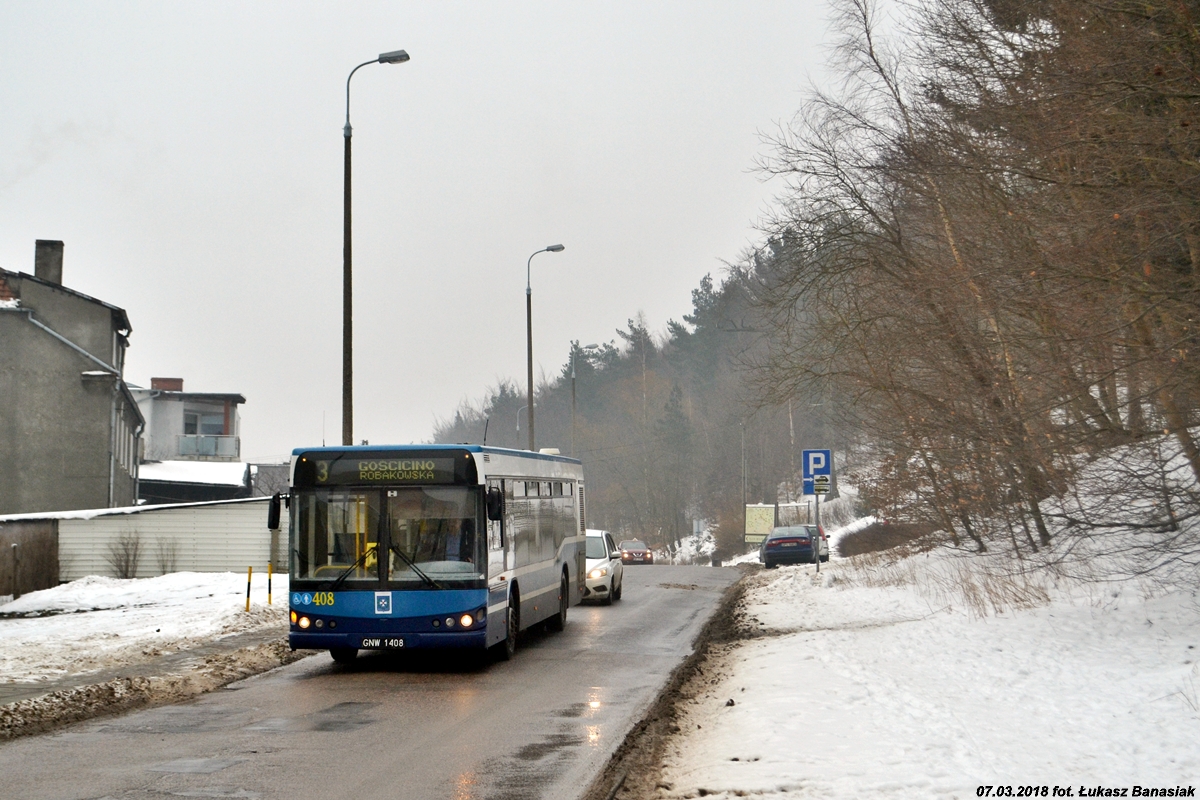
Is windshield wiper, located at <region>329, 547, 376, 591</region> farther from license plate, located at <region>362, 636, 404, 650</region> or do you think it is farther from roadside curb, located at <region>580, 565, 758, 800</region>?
roadside curb, located at <region>580, 565, 758, 800</region>

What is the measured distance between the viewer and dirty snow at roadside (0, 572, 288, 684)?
15656 millimetres

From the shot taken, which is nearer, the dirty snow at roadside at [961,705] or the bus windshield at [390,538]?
the dirty snow at roadside at [961,705]

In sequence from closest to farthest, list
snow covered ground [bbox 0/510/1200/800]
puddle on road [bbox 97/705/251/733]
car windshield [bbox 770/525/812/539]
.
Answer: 1. snow covered ground [bbox 0/510/1200/800]
2. puddle on road [bbox 97/705/251/733]
3. car windshield [bbox 770/525/812/539]

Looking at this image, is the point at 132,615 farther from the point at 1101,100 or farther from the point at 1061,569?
the point at 1101,100

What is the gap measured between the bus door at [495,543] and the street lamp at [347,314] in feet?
24.3

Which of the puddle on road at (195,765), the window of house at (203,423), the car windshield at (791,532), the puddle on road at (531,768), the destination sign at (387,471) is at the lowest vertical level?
the puddle on road at (531,768)

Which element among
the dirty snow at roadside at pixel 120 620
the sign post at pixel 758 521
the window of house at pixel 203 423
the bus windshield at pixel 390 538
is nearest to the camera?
the bus windshield at pixel 390 538

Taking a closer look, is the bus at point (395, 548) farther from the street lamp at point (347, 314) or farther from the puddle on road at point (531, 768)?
the street lamp at point (347, 314)

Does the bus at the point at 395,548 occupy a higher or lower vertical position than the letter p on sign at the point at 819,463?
lower

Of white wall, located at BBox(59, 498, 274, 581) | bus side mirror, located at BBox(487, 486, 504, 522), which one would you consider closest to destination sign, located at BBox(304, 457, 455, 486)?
bus side mirror, located at BBox(487, 486, 504, 522)

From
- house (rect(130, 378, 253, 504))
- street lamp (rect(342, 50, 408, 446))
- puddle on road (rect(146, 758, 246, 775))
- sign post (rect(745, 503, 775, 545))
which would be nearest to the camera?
puddle on road (rect(146, 758, 246, 775))

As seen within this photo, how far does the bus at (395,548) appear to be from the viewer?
14.1m

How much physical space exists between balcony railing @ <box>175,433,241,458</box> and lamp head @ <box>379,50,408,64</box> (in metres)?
47.8

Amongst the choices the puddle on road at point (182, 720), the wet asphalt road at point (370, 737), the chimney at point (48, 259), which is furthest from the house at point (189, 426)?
the puddle on road at point (182, 720)
